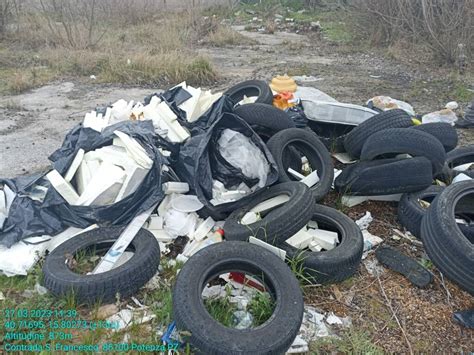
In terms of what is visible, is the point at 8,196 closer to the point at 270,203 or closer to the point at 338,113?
the point at 270,203

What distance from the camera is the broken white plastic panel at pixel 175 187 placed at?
360 centimetres

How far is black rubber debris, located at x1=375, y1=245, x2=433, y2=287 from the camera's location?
3115 millimetres

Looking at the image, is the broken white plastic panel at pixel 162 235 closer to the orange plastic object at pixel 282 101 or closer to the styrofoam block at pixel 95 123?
the styrofoam block at pixel 95 123

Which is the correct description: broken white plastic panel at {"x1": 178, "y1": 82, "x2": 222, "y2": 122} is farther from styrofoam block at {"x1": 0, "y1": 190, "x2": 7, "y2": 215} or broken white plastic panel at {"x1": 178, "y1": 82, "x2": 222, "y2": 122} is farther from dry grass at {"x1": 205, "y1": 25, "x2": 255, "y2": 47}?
dry grass at {"x1": 205, "y1": 25, "x2": 255, "y2": 47}

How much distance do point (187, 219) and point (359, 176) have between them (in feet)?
5.07

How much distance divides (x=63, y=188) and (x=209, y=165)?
1175mm

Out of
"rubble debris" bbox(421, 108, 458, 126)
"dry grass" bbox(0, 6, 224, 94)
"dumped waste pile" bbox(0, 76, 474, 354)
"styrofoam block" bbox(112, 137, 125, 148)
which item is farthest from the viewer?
"dry grass" bbox(0, 6, 224, 94)

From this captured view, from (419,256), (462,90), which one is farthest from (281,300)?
(462,90)

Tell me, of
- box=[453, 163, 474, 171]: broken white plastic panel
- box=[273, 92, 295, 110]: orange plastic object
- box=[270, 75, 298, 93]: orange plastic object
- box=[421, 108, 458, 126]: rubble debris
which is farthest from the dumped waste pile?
box=[270, 75, 298, 93]: orange plastic object

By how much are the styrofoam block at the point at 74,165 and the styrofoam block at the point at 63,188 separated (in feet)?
0.52

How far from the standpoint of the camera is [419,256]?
345 cm

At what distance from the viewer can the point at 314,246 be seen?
3301 mm

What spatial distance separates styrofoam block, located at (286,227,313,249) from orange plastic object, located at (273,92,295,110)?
248 cm

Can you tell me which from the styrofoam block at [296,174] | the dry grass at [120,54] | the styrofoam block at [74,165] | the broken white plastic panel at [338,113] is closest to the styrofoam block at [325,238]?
the styrofoam block at [296,174]
